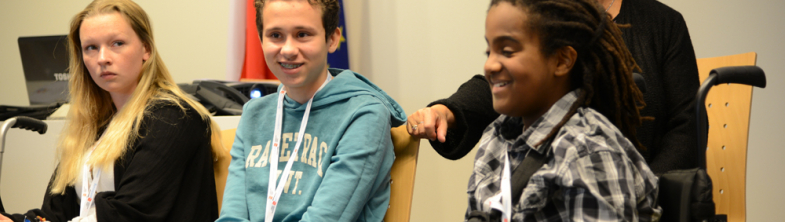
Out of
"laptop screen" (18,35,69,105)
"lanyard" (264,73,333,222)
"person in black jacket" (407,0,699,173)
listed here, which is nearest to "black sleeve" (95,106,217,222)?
"lanyard" (264,73,333,222)

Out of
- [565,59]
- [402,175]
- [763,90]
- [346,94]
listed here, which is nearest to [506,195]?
[565,59]

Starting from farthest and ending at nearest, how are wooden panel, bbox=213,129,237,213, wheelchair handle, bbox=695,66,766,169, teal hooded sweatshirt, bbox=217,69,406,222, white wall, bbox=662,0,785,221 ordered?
white wall, bbox=662,0,785,221
wooden panel, bbox=213,129,237,213
teal hooded sweatshirt, bbox=217,69,406,222
wheelchair handle, bbox=695,66,766,169

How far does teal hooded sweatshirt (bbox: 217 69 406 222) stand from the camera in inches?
56.6

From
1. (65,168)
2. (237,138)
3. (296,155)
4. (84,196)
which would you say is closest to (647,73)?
(296,155)

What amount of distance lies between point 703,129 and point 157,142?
146cm

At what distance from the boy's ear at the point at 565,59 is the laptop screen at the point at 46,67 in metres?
2.52

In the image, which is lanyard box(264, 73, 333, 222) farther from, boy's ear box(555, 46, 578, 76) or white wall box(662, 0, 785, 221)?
white wall box(662, 0, 785, 221)

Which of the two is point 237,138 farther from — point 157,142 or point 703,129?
point 703,129

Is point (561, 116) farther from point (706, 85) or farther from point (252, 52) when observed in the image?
point (252, 52)

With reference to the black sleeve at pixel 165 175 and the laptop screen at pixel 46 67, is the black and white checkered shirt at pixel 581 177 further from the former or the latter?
the laptop screen at pixel 46 67

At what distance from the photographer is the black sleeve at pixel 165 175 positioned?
1.64m

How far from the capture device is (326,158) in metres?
1.51

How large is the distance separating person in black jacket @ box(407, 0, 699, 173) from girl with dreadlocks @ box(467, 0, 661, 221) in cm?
34

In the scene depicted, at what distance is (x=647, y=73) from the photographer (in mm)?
1528
